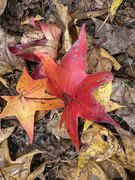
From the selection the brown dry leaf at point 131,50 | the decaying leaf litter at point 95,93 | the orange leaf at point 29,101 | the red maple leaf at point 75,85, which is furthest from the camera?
the brown dry leaf at point 131,50

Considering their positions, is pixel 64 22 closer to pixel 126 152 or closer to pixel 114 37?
pixel 114 37

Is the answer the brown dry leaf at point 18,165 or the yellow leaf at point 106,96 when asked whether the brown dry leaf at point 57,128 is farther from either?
the yellow leaf at point 106,96

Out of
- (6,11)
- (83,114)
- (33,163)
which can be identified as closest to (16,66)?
(6,11)

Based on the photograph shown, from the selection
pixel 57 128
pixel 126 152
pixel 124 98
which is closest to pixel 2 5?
pixel 57 128

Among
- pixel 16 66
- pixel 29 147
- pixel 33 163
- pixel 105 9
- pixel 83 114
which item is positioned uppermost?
pixel 105 9

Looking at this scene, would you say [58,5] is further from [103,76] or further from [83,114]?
[83,114]

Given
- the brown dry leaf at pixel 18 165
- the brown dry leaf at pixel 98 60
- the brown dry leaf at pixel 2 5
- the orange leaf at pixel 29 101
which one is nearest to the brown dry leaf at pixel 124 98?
the brown dry leaf at pixel 98 60
